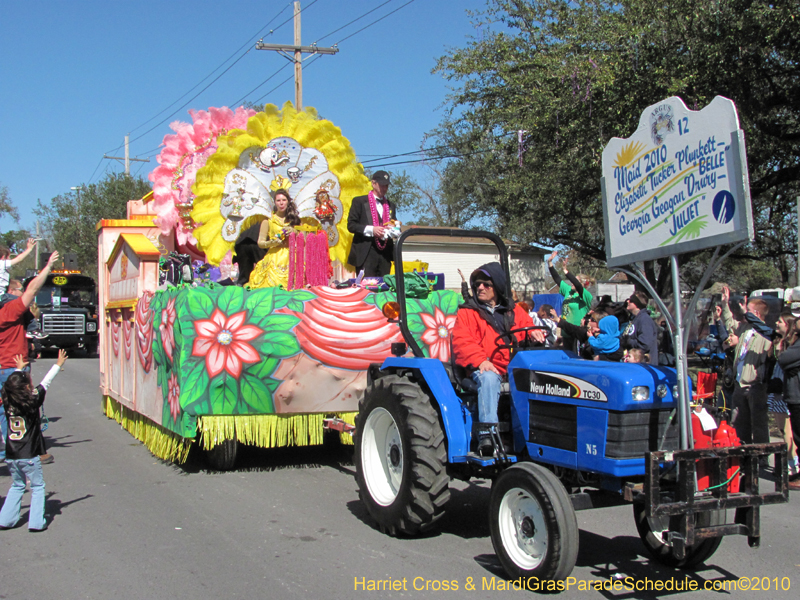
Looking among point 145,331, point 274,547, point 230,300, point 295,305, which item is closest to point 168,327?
point 230,300

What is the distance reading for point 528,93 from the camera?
1348 cm

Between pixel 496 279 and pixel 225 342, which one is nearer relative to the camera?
pixel 496 279

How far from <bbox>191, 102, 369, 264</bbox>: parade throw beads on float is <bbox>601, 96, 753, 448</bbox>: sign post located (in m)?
4.90

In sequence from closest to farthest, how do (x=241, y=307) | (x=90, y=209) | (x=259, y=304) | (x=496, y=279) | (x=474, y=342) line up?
(x=474, y=342) → (x=496, y=279) → (x=241, y=307) → (x=259, y=304) → (x=90, y=209)

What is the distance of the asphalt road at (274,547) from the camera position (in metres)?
3.92

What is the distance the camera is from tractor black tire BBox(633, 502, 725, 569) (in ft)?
11.6

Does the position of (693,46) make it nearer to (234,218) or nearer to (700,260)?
(234,218)

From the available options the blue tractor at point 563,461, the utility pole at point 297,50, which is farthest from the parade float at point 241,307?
the utility pole at point 297,50

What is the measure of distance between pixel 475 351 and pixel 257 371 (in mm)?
2635

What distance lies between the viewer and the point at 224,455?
263 inches

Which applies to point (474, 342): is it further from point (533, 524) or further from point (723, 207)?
point (723, 207)

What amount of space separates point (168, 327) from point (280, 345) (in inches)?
45.9

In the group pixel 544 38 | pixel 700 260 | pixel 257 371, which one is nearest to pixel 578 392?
pixel 257 371

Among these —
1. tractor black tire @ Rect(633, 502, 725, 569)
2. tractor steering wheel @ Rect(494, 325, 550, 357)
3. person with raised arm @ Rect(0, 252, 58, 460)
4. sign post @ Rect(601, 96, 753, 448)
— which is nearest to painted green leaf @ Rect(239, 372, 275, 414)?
person with raised arm @ Rect(0, 252, 58, 460)
